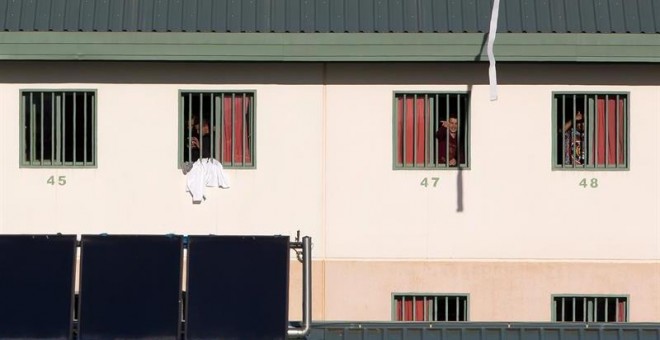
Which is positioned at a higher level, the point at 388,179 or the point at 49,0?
the point at 49,0

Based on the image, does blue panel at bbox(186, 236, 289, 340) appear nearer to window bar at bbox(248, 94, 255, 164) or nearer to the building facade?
the building facade

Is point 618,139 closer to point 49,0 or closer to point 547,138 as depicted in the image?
point 547,138

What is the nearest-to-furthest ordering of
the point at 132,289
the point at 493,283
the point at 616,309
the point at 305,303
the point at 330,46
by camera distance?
the point at 132,289 < the point at 305,303 < the point at 330,46 < the point at 493,283 < the point at 616,309

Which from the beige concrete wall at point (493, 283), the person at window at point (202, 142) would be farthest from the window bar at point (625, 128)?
the person at window at point (202, 142)

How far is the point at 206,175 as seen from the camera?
22938 mm

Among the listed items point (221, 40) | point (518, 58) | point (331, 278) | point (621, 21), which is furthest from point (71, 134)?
point (621, 21)

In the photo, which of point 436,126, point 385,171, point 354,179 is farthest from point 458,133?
point 354,179

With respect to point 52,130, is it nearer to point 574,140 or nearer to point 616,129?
point 574,140

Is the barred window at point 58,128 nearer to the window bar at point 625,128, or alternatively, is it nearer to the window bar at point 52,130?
the window bar at point 52,130

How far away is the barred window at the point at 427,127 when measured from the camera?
75.6 feet

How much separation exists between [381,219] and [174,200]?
2931 millimetres

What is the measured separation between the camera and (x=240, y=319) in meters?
16.0

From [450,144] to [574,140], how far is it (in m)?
1.75

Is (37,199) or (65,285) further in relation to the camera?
(37,199)
